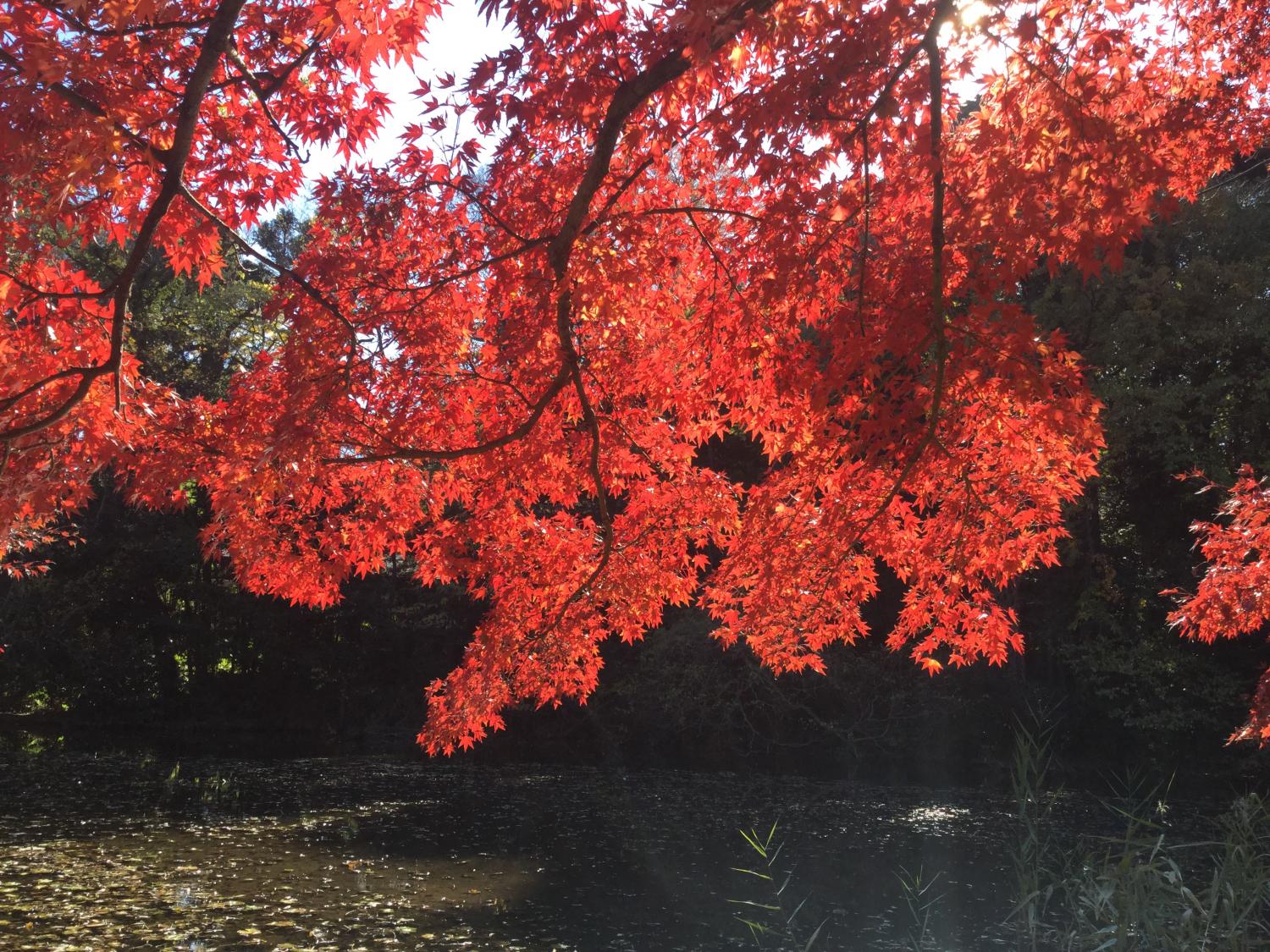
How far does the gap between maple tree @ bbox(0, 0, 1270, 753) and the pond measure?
2.19 m

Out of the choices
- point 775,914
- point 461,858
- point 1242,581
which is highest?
point 1242,581

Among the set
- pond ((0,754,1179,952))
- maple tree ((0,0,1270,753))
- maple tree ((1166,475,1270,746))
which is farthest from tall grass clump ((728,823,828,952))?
maple tree ((1166,475,1270,746))

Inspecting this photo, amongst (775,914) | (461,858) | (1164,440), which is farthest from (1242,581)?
(1164,440)

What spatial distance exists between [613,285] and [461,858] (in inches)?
251

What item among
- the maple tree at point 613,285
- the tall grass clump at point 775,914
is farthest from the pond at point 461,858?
the maple tree at point 613,285

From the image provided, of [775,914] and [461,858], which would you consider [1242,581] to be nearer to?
[775,914]

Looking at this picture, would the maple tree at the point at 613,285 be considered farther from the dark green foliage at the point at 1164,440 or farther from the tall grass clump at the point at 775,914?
the dark green foliage at the point at 1164,440

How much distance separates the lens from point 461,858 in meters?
9.25

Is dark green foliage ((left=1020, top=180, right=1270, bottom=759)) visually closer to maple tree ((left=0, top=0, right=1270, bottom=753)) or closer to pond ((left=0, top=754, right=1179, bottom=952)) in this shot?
pond ((left=0, top=754, right=1179, bottom=952))

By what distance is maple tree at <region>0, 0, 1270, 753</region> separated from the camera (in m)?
3.95

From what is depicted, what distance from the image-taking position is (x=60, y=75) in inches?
111

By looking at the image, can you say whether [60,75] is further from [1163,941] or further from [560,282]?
[1163,941]

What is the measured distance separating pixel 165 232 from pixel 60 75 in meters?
2.23

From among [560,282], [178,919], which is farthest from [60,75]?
[178,919]
